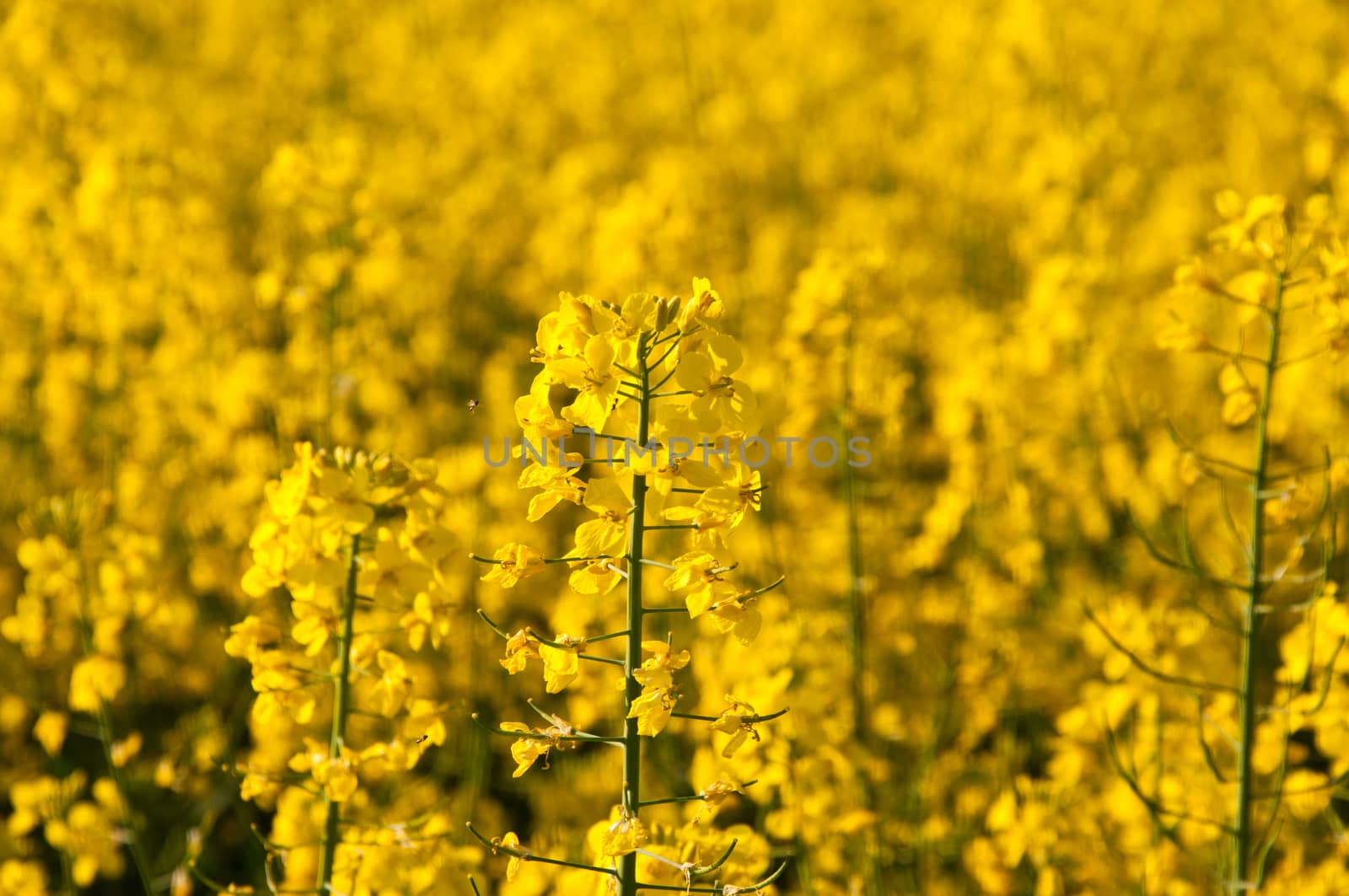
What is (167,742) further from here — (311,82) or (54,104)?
(311,82)

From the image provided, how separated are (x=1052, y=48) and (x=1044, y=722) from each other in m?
5.14

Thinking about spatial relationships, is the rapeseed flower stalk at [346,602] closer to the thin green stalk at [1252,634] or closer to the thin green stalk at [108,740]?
the thin green stalk at [108,740]

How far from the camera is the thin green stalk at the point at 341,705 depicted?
2615mm

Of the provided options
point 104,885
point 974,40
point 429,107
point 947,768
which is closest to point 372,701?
point 947,768

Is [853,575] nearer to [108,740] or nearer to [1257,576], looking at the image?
[1257,576]

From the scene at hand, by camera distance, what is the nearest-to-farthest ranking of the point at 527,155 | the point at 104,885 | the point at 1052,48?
the point at 104,885 → the point at 1052,48 → the point at 527,155

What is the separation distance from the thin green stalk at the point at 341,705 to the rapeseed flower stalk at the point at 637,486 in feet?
1.76

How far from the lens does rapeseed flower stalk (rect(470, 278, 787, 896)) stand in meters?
2.09

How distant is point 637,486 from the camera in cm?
213

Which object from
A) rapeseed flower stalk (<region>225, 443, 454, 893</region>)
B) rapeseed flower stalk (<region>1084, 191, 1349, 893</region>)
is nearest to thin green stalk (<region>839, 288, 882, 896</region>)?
rapeseed flower stalk (<region>1084, 191, 1349, 893</region>)

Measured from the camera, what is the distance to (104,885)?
4926 millimetres

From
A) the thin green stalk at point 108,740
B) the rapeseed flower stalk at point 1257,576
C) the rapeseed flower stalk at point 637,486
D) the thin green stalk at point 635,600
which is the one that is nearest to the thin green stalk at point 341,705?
the rapeseed flower stalk at point 637,486

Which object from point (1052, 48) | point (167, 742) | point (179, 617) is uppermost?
point (1052, 48)

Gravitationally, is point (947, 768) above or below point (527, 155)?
below
